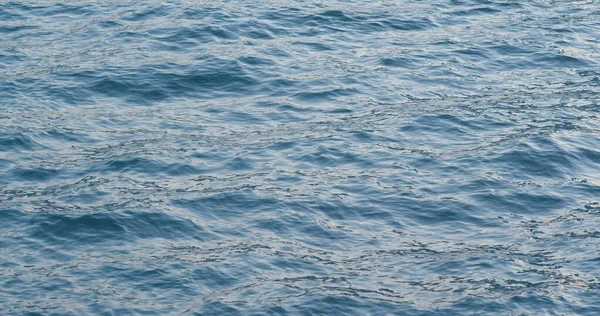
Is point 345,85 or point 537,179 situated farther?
point 345,85

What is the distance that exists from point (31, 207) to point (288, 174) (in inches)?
315

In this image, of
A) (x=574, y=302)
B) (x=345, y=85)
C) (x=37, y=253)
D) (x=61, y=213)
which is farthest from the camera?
(x=345, y=85)

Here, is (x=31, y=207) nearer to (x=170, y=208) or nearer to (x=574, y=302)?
(x=170, y=208)

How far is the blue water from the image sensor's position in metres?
26.3

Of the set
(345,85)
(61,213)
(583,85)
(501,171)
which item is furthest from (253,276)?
(583,85)

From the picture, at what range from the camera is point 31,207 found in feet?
98.7

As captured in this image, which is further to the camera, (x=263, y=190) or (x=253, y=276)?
(x=263, y=190)

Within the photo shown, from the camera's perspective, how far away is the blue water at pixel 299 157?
2633 cm

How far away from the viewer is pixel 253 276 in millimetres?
26656

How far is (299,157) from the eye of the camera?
3369cm

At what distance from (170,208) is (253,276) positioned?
4.72 meters

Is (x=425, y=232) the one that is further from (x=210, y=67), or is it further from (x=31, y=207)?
(x=210, y=67)

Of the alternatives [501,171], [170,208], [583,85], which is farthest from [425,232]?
[583,85]

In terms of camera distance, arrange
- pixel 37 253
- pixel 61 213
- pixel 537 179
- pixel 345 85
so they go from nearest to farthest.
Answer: pixel 37 253, pixel 61 213, pixel 537 179, pixel 345 85
